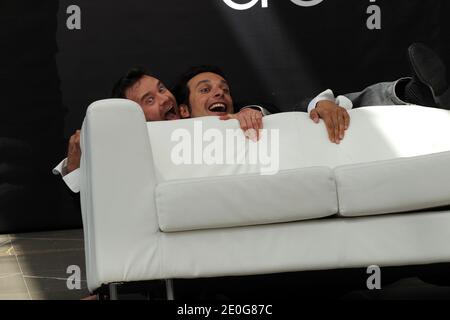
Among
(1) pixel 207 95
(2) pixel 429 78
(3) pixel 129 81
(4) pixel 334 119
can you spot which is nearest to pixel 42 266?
(3) pixel 129 81

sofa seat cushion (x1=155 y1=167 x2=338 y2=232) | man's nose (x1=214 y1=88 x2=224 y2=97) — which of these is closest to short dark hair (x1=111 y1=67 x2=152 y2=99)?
man's nose (x1=214 y1=88 x2=224 y2=97)

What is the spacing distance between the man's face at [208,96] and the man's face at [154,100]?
0.08 meters

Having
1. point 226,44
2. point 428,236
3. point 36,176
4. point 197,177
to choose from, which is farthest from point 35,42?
point 428,236

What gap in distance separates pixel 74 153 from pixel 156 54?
6.83 feet

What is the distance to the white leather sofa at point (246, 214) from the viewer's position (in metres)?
2.39

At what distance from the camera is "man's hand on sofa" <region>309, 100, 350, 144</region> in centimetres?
280

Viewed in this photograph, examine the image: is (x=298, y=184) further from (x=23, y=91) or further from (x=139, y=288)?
(x=23, y=91)

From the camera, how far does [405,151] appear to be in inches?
110

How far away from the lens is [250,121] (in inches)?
107

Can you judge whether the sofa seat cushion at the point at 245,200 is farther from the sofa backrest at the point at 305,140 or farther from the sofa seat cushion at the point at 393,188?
the sofa backrest at the point at 305,140

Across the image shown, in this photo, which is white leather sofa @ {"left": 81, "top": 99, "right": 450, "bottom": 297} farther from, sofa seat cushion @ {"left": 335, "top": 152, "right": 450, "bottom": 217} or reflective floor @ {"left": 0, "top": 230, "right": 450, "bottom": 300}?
reflective floor @ {"left": 0, "top": 230, "right": 450, "bottom": 300}

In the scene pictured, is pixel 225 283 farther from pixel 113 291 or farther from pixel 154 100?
pixel 154 100

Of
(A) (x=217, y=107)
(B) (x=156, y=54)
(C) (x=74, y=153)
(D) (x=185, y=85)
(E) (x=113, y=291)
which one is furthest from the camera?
(B) (x=156, y=54)

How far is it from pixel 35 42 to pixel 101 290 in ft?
8.92
